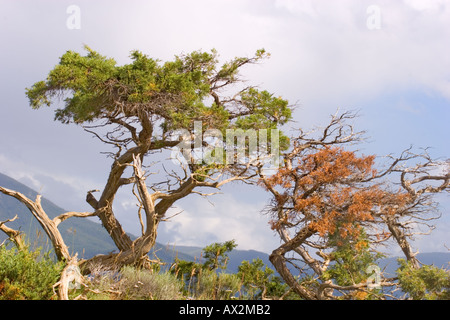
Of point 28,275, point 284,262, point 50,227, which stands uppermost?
point 50,227

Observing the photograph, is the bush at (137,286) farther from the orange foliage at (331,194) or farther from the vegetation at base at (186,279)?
the orange foliage at (331,194)

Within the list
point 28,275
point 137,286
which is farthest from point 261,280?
point 28,275

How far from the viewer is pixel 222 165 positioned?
11.8 metres

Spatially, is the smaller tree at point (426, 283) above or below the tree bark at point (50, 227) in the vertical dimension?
below

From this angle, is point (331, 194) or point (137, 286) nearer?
point (137, 286)

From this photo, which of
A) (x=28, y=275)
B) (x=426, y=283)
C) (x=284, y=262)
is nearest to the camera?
(x=28, y=275)

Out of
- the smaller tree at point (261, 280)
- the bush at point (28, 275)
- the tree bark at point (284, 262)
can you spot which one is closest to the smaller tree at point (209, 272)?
the smaller tree at point (261, 280)

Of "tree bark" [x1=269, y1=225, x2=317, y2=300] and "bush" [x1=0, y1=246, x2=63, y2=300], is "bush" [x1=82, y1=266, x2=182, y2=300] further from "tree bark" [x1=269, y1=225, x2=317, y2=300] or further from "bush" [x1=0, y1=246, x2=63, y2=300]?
"tree bark" [x1=269, y1=225, x2=317, y2=300]

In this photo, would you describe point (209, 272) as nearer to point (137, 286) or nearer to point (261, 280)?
point (261, 280)

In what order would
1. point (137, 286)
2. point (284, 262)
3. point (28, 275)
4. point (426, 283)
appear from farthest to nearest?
point (284, 262)
point (426, 283)
point (137, 286)
point (28, 275)
